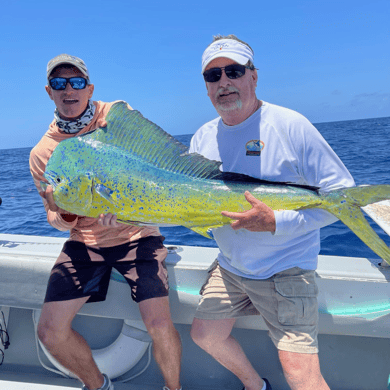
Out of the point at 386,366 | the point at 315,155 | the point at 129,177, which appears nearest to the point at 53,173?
the point at 129,177

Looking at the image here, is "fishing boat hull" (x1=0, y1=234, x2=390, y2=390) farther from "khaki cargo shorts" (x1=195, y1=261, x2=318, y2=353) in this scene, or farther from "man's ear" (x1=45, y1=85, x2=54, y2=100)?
"man's ear" (x1=45, y1=85, x2=54, y2=100)

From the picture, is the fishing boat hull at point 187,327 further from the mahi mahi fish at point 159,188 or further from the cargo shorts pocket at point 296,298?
the mahi mahi fish at point 159,188

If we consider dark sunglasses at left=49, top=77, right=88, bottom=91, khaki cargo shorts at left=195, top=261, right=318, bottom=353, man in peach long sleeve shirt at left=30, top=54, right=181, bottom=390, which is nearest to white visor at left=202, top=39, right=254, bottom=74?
man in peach long sleeve shirt at left=30, top=54, right=181, bottom=390

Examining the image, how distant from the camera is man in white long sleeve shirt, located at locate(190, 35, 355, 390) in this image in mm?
1905

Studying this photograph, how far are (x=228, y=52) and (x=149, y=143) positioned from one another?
0.72 meters

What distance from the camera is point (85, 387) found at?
2420mm

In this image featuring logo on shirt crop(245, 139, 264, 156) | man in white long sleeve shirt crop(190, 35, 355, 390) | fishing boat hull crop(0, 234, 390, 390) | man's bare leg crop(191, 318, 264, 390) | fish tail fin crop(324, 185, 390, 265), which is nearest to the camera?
fish tail fin crop(324, 185, 390, 265)

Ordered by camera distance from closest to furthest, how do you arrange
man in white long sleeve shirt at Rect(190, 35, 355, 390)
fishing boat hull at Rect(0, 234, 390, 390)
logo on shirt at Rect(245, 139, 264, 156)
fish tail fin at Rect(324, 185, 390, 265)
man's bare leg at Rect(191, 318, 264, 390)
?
fish tail fin at Rect(324, 185, 390, 265) → man in white long sleeve shirt at Rect(190, 35, 355, 390) → logo on shirt at Rect(245, 139, 264, 156) → man's bare leg at Rect(191, 318, 264, 390) → fishing boat hull at Rect(0, 234, 390, 390)

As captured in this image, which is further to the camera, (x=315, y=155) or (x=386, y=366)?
(x=386, y=366)

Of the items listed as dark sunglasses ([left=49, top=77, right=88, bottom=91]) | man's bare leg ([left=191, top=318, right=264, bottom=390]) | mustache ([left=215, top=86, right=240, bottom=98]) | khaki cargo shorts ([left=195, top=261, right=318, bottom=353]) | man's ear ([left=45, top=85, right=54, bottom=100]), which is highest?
dark sunglasses ([left=49, top=77, right=88, bottom=91])

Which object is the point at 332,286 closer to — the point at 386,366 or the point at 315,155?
the point at 386,366

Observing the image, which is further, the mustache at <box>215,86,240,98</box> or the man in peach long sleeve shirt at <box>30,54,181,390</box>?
the man in peach long sleeve shirt at <box>30,54,181,390</box>

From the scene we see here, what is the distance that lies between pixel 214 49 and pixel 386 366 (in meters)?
2.47

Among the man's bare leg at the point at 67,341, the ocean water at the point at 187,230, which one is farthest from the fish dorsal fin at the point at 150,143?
the ocean water at the point at 187,230
